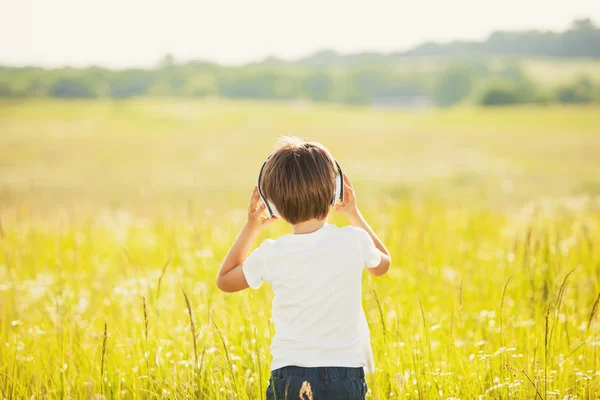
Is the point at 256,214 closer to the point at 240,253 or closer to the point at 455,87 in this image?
the point at 240,253

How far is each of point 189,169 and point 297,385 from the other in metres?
28.2

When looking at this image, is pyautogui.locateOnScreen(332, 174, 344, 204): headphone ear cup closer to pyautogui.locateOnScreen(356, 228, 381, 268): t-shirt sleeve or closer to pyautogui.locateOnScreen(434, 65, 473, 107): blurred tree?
pyautogui.locateOnScreen(356, 228, 381, 268): t-shirt sleeve

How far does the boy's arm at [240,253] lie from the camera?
7.09 feet

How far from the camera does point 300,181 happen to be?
82.5 inches

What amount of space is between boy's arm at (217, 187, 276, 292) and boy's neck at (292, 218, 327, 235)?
13cm

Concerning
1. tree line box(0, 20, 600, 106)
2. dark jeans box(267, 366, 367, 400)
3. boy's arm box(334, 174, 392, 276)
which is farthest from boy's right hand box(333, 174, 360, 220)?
tree line box(0, 20, 600, 106)

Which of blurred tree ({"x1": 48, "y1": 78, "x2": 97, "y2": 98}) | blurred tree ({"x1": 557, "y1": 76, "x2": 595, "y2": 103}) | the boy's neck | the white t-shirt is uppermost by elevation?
blurred tree ({"x1": 48, "y1": 78, "x2": 97, "y2": 98})

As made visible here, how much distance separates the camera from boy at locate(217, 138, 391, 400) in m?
2.05

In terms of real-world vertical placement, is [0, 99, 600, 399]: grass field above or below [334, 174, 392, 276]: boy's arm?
below

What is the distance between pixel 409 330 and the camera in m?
3.28

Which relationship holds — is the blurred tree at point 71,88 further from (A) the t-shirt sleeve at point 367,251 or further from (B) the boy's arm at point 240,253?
(A) the t-shirt sleeve at point 367,251

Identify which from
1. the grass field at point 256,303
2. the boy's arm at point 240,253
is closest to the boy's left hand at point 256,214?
the boy's arm at point 240,253

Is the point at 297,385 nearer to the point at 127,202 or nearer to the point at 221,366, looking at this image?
the point at 221,366

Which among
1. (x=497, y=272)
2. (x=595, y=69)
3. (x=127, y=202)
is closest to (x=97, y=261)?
(x=497, y=272)
